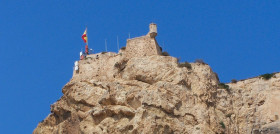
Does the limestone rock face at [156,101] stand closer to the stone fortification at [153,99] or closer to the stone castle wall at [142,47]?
the stone fortification at [153,99]

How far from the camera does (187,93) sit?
63344 millimetres

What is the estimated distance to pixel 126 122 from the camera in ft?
201

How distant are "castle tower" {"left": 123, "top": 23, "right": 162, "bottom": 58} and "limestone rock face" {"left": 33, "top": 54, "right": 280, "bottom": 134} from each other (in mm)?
592

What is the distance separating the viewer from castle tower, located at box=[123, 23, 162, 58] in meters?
65.9

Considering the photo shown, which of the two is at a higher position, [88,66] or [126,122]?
[88,66]

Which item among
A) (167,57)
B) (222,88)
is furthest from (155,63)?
(222,88)

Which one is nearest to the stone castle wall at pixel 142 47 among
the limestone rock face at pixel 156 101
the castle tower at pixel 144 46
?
the castle tower at pixel 144 46

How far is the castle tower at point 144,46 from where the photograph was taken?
65.9 meters

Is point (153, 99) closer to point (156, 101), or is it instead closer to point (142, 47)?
point (156, 101)

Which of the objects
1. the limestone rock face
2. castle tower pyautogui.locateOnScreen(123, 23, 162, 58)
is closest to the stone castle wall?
castle tower pyautogui.locateOnScreen(123, 23, 162, 58)

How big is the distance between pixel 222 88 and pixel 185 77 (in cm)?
362

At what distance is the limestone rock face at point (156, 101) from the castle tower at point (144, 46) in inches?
23.3

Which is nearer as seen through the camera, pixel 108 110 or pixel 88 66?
pixel 108 110

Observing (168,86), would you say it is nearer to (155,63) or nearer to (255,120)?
(155,63)
